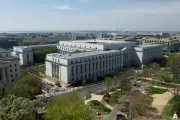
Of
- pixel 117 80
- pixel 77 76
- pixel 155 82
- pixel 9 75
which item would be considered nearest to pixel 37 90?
pixel 9 75

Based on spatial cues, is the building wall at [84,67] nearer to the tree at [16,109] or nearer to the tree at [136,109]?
the tree at [136,109]

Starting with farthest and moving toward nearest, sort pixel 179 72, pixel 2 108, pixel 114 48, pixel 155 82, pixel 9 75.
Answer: pixel 114 48
pixel 179 72
pixel 155 82
pixel 9 75
pixel 2 108

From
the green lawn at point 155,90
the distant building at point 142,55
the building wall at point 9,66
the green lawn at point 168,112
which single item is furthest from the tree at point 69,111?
the distant building at point 142,55

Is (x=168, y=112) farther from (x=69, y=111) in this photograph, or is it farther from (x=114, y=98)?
(x=69, y=111)

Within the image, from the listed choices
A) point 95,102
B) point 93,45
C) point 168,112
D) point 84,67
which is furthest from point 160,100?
point 93,45

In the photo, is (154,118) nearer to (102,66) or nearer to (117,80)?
(117,80)

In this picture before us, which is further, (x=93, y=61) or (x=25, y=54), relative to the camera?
(x=25, y=54)
